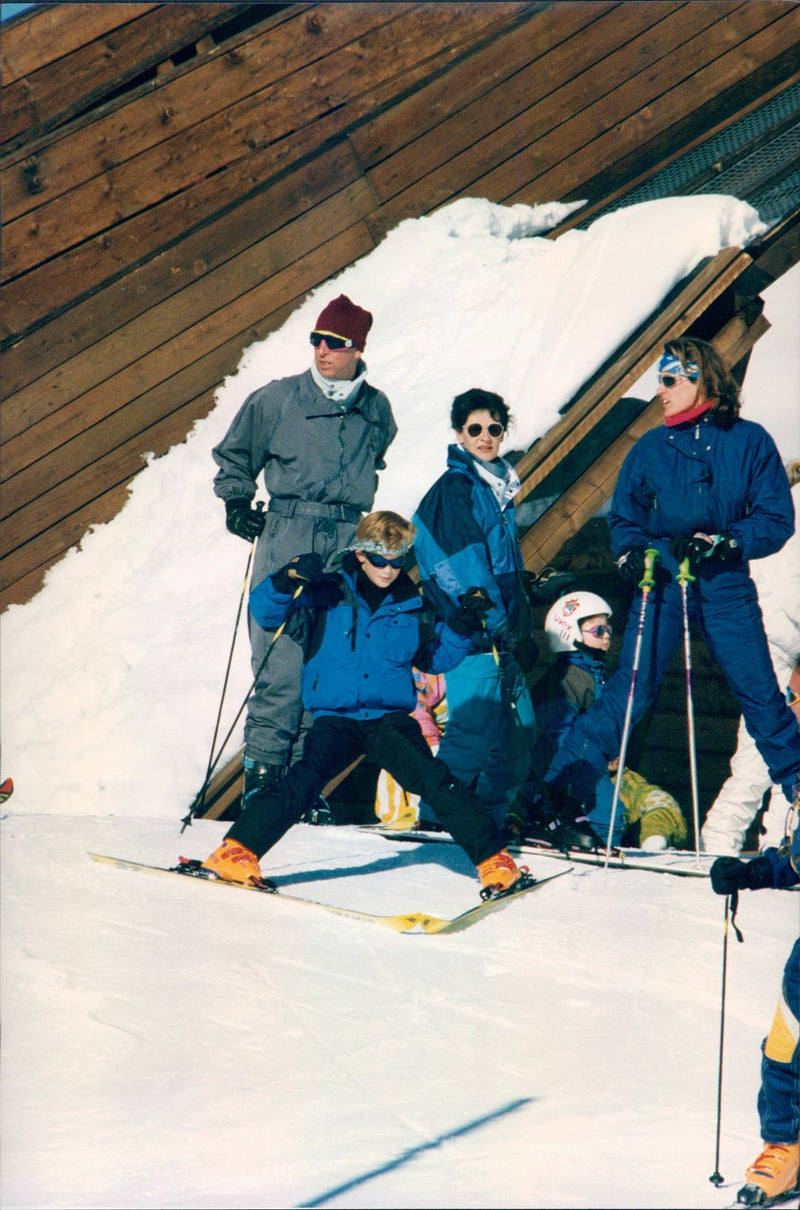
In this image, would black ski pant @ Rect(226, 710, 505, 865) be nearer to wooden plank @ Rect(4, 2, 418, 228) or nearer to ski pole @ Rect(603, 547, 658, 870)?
ski pole @ Rect(603, 547, 658, 870)

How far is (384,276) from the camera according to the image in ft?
16.1

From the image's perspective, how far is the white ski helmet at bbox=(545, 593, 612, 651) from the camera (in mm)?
4105

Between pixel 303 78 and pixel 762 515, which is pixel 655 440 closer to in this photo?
pixel 762 515

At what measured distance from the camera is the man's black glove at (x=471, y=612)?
10.9 feet

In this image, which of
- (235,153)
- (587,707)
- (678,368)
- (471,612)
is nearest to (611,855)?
(587,707)

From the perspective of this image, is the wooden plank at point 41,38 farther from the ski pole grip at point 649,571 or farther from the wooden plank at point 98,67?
the ski pole grip at point 649,571

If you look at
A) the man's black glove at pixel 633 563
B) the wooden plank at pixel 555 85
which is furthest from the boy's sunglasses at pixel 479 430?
the wooden plank at pixel 555 85

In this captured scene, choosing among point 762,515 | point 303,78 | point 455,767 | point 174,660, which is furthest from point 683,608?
point 303,78

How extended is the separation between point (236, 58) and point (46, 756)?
8.51 ft

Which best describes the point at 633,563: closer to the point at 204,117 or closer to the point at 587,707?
the point at 587,707

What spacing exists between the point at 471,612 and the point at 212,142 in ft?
7.44

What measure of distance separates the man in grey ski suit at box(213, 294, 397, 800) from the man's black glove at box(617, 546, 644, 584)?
29.2 inches

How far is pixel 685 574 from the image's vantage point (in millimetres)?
3373

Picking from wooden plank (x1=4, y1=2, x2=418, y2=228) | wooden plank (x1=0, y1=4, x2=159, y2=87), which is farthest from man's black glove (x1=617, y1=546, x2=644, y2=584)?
wooden plank (x1=0, y1=4, x2=159, y2=87)
